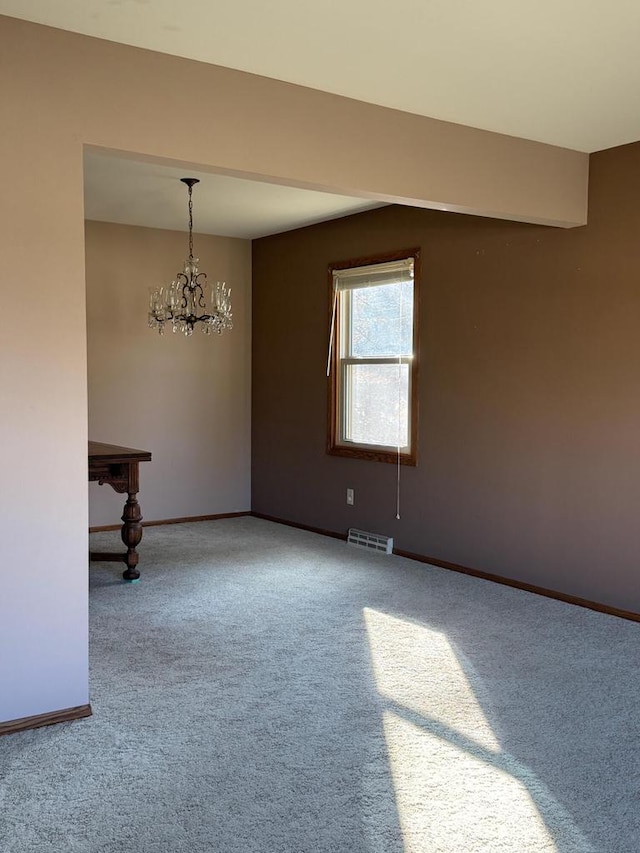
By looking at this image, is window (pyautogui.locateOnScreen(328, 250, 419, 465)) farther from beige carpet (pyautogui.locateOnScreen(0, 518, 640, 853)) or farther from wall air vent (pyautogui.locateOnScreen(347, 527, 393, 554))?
beige carpet (pyautogui.locateOnScreen(0, 518, 640, 853))

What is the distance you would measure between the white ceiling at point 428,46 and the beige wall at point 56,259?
0.12 meters

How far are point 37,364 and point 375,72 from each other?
175cm

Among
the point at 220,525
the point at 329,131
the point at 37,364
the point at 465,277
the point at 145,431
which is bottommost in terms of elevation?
the point at 220,525

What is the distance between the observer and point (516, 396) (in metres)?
4.96

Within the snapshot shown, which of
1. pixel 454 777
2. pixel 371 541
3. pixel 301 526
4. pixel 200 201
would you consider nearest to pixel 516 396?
pixel 371 541

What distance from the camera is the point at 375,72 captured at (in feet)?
10.7

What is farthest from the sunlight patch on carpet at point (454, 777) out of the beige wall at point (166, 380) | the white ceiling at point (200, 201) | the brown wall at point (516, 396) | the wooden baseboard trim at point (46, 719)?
the beige wall at point (166, 380)

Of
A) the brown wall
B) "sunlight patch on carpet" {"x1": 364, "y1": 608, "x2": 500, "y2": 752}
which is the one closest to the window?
the brown wall

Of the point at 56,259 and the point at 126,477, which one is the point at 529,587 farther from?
the point at 56,259

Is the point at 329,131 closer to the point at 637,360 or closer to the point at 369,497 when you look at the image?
the point at 637,360

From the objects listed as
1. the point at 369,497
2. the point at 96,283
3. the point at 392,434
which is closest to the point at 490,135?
the point at 392,434

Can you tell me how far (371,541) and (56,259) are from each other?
11.9 ft

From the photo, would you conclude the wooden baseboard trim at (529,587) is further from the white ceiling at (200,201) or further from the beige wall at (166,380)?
the white ceiling at (200,201)

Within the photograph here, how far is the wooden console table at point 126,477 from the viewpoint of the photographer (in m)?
4.77
